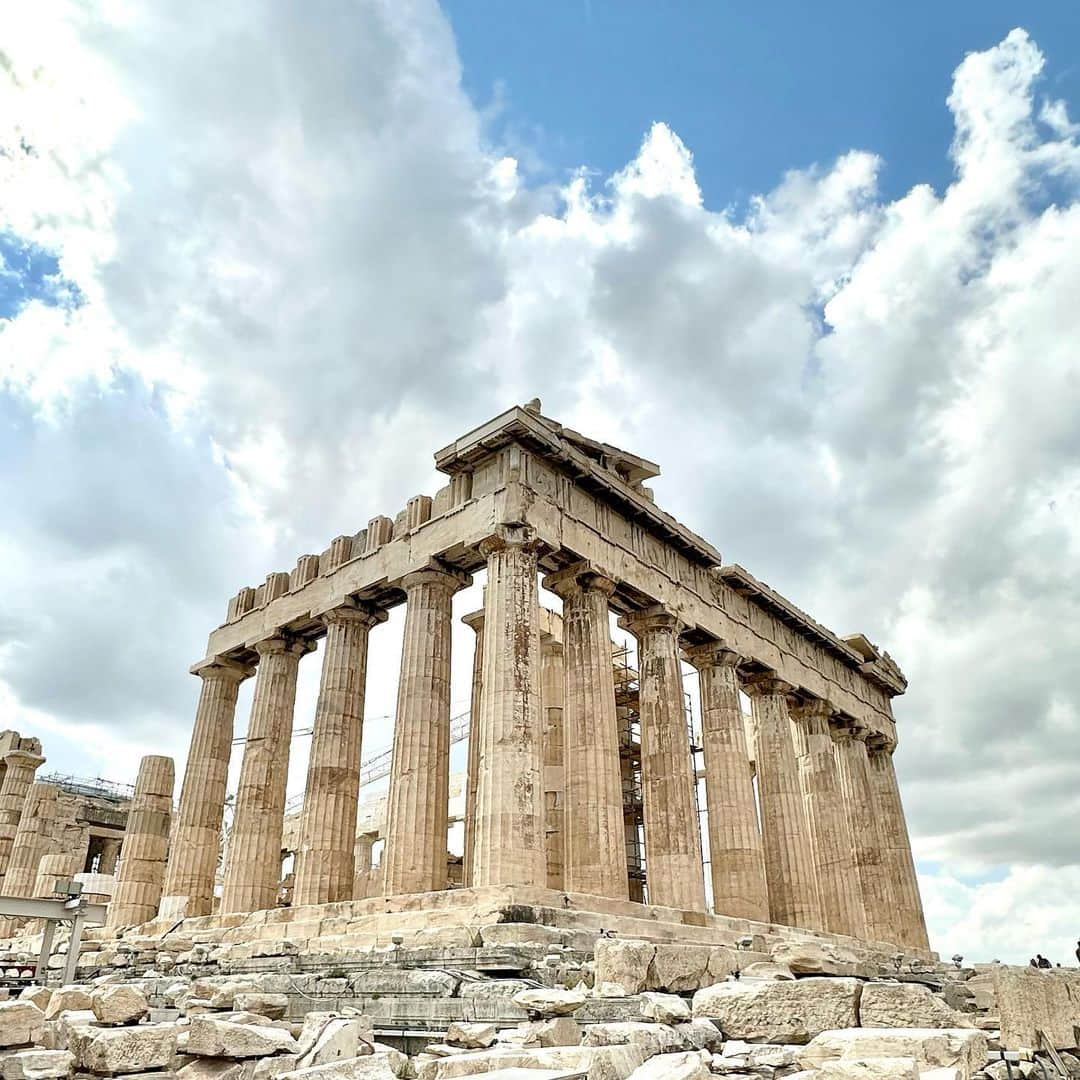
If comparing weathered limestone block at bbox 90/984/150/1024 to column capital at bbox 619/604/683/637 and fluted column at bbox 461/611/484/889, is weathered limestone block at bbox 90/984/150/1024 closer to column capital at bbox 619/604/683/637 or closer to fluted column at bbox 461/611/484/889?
fluted column at bbox 461/611/484/889

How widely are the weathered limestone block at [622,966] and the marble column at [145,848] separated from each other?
20.0m

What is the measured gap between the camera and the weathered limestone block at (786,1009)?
8328 millimetres

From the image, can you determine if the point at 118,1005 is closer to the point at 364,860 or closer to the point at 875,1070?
the point at 875,1070

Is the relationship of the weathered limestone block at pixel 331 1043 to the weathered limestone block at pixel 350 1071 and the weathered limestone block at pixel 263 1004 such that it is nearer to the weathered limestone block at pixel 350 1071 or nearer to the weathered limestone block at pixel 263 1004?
the weathered limestone block at pixel 350 1071

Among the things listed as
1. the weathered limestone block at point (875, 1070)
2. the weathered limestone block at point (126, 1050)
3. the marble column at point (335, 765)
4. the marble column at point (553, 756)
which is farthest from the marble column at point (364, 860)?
the weathered limestone block at point (875, 1070)

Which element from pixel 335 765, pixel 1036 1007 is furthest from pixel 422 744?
pixel 1036 1007

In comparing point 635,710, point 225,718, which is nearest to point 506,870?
point 225,718

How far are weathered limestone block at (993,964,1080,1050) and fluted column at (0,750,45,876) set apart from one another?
36.5 m

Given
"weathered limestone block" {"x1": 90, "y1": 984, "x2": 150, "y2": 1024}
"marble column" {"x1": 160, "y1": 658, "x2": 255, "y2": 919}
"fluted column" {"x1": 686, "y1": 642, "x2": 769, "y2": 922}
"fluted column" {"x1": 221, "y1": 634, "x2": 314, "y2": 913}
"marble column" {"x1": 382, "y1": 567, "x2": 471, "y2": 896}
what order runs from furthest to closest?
"marble column" {"x1": 160, "y1": 658, "x2": 255, "y2": 919}, "fluted column" {"x1": 221, "y1": 634, "x2": 314, "y2": 913}, "fluted column" {"x1": 686, "y1": 642, "x2": 769, "y2": 922}, "marble column" {"x1": 382, "y1": 567, "x2": 471, "y2": 896}, "weathered limestone block" {"x1": 90, "y1": 984, "x2": 150, "y2": 1024}

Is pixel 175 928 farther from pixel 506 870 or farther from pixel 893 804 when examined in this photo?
pixel 893 804

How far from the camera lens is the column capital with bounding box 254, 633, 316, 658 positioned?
2581cm

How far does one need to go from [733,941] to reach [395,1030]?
12.1m

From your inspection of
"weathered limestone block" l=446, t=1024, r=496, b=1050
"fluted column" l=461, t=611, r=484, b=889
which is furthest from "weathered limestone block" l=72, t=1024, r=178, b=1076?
"fluted column" l=461, t=611, r=484, b=889

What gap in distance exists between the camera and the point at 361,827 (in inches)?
1484
